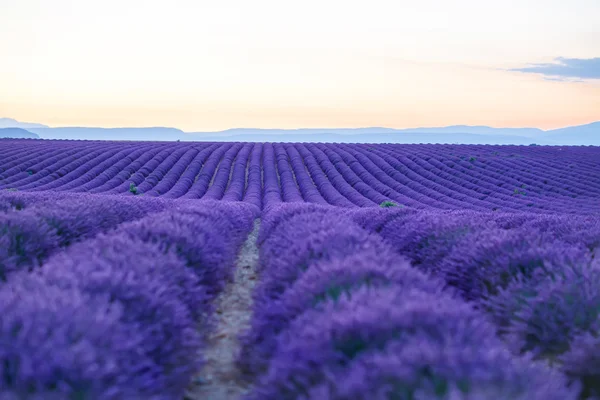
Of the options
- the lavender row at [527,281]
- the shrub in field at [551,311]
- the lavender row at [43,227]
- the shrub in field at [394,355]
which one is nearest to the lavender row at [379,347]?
the shrub in field at [394,355]

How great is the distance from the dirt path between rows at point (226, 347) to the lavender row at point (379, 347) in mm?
174

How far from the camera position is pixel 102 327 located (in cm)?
239

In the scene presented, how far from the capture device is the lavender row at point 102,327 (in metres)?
2.03

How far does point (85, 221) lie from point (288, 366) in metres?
5.26

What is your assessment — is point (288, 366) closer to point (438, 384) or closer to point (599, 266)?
point (438, 384)

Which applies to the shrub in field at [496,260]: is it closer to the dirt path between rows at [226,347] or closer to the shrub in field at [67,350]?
the dirt path between rows at [226,347]

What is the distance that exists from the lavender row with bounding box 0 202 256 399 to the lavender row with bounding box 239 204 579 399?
59 cm

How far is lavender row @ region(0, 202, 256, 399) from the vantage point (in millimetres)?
2031

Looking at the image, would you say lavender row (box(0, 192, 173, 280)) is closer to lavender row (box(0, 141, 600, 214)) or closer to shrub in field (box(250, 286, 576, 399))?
shrub in field (box(250, 286, 576, 399))

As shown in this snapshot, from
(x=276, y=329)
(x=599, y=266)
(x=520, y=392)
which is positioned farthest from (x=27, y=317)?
(x=599, y=266)

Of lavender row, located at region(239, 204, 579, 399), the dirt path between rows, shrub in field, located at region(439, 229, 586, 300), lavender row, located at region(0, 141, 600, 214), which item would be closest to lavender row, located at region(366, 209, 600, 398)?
shrub in field, located at region(439, 229, 586, 300)

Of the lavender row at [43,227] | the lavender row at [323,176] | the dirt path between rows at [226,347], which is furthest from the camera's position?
the lavender row at [323,176]

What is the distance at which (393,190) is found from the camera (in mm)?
25500

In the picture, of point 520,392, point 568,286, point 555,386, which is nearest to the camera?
point 520,392
